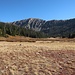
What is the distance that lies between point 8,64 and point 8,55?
132 inches

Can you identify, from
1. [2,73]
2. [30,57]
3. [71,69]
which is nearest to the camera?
[2,73]

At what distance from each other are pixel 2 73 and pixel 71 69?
256 inches

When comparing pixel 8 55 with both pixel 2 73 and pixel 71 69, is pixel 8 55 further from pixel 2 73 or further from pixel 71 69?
pixel 71 69

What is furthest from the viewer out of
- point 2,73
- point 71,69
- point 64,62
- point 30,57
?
point 30,57

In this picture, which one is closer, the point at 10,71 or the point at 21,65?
the point at 10,71

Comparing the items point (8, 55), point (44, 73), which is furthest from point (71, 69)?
point (8, 55)

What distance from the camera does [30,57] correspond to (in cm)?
2097

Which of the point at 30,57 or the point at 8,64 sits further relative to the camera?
the point at 30,57

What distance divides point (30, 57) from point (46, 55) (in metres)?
2.31

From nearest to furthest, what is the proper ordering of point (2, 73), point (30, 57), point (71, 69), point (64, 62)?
point (2, 73), point (71, 69), point (64, 62), point (30, 57)

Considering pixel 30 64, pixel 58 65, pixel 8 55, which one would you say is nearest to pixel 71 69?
pixel 58 65

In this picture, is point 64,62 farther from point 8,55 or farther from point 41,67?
point 8,55

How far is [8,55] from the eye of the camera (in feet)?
70.3

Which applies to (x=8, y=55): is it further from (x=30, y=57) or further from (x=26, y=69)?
(x=26, y=69)
